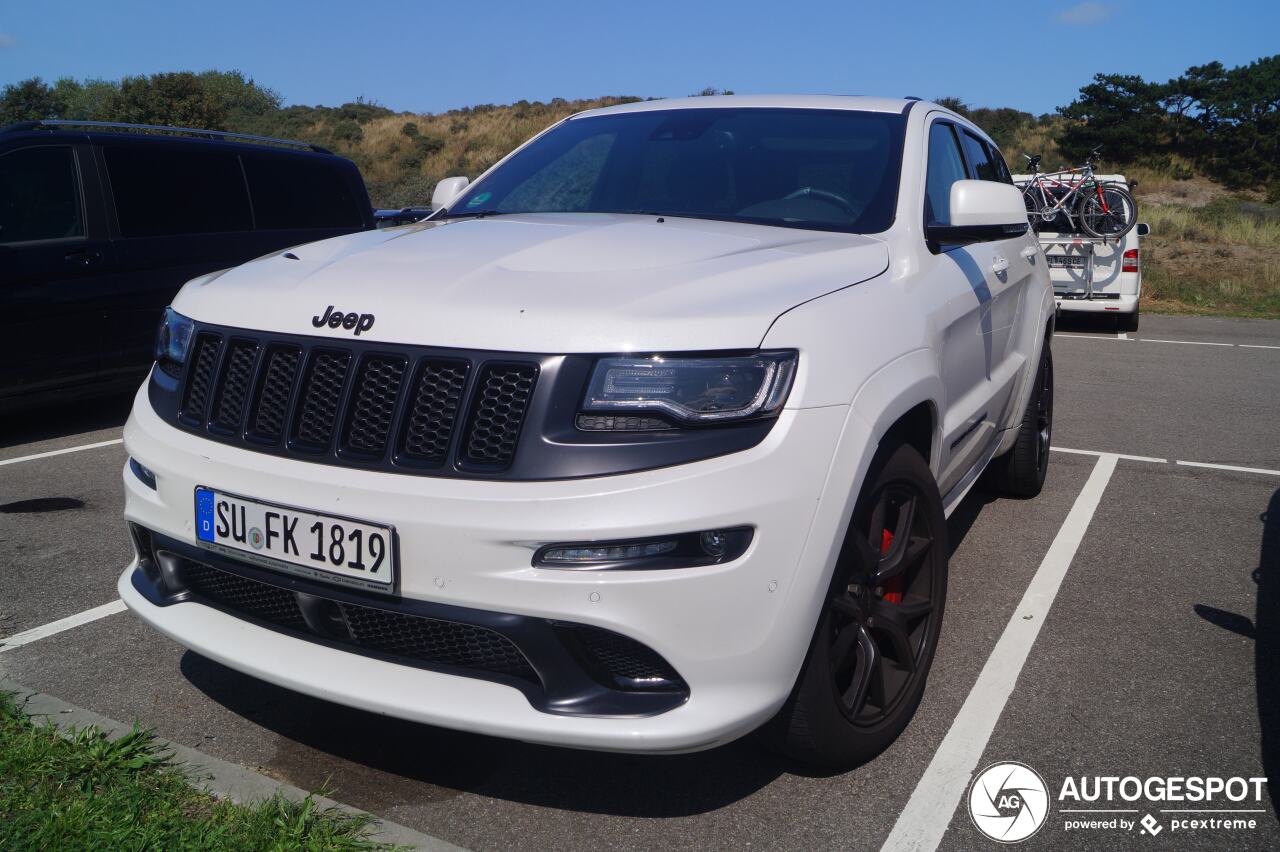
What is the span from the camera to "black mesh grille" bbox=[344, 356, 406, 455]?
92.3 inches

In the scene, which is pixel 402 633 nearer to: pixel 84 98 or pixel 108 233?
pixel 108 233

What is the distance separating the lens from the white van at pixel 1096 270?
13.3 meters

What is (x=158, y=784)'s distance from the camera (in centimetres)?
257

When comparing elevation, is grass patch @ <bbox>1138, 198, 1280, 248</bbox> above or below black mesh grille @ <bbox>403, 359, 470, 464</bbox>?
below

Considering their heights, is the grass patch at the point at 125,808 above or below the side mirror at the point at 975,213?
below

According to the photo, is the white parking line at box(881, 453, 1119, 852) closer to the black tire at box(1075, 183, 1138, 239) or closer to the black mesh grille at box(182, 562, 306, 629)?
the black mesh grille at box(182, 562, 306, 629)

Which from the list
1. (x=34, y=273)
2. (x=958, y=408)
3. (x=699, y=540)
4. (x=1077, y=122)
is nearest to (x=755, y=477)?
(x=699, y=540)

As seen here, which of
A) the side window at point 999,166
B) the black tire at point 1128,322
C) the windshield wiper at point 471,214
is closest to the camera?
the windshield wiper at point 471,214

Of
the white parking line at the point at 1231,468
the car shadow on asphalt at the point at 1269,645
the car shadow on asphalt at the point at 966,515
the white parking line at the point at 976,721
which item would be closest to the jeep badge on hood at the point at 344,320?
the white parking line at the point at 976,721

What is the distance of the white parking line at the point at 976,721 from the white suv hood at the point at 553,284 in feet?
4.08

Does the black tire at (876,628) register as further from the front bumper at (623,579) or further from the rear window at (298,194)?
the rear window at (298,194)

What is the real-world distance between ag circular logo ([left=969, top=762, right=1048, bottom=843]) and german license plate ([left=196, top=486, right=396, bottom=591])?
155cm

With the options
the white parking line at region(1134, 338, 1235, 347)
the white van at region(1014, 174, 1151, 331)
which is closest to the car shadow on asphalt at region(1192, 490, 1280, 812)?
the white parking line at region(1134, 338, 1235, 347)

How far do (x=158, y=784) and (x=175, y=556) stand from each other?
1.80 feet
